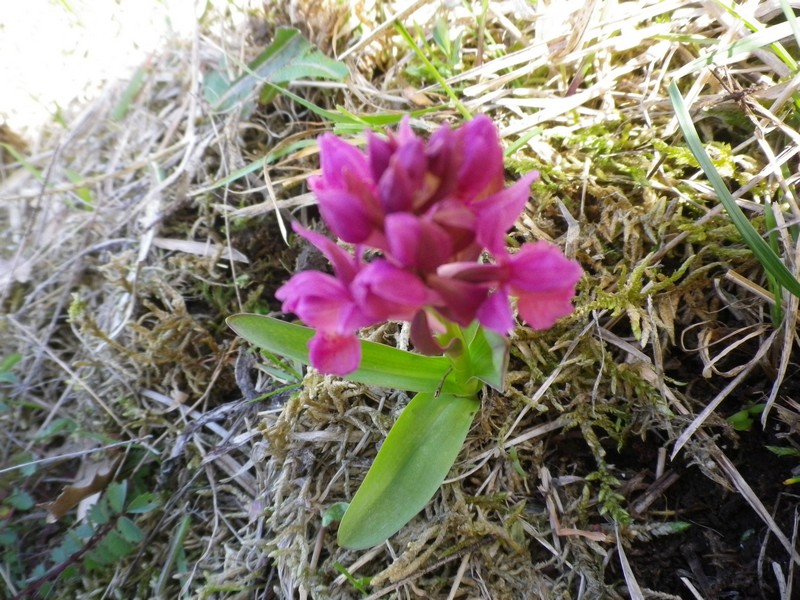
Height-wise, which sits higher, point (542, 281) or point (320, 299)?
point (320, 299)

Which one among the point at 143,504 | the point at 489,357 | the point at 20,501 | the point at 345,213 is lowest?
the point at 143,504

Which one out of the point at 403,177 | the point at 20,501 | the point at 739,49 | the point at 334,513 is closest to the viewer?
the point at 403,177

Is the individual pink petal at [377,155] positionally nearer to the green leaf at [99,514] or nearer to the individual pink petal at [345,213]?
the individual pink petal at [345,213]

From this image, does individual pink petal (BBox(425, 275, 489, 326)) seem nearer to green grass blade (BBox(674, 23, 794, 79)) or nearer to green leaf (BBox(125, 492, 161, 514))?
green grass blade (BBox(674, 23, 794, 79))

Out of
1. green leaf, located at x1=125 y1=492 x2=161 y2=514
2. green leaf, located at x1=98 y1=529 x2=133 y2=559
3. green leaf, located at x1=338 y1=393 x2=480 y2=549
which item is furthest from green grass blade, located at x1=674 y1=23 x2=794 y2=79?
green leaf, located at x1=98 y1=529 x2=133 y2=559

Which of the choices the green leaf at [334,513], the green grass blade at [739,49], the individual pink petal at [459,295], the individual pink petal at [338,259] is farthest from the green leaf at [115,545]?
the green grass blade at [739,49]

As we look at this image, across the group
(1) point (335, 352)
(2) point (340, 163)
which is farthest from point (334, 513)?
(2) point (340, 163)

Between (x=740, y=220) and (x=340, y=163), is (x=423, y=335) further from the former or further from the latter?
(x=740, y=220)
